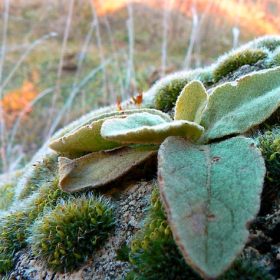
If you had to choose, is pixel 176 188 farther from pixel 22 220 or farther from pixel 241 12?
pixel 241 12

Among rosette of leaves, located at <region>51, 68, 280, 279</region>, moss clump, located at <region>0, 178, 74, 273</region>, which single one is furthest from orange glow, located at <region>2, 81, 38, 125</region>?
rosette of leaves, located at <region>51, 68, 280, 279</region>

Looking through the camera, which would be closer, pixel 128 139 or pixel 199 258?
pixel 199 258

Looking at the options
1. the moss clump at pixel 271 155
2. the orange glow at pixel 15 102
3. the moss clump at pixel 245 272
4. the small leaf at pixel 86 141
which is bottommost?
the orange glow at pixel 15 102

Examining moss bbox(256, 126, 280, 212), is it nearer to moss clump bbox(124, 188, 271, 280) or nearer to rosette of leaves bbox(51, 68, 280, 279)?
rosette of leaves bbox(51, 68, 280, 279)

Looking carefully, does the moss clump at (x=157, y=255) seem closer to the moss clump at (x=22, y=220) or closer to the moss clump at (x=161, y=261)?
the moss clump at (x=161, y=261)

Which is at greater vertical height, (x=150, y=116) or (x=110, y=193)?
(x=150, y=116)

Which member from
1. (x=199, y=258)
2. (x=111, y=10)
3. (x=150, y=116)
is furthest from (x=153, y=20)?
(x=199, y=258)

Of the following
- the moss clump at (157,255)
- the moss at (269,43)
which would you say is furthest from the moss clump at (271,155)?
the moss at (269,43)

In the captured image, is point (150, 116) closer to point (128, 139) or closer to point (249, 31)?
point (128, 139)
